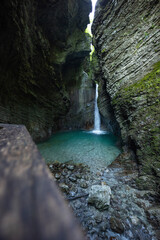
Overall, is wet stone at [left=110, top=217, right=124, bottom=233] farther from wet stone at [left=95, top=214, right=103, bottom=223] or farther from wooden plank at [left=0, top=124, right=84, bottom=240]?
wooden plank at [left=0, top=124, right=84, bottom=240]

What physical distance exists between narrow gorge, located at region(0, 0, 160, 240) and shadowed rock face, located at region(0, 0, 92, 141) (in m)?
0.03

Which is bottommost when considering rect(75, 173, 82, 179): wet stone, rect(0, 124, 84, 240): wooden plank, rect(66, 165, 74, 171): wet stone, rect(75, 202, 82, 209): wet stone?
rect(75, 202, 82, 209): wet stone

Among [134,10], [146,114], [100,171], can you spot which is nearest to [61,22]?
[134,10]

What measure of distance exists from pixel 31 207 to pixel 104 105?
8.62m

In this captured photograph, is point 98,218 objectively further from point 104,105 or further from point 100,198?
point 104,105

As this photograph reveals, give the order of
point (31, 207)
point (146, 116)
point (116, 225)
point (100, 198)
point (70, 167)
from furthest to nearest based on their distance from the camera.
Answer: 1. point (70, 167)
2. point (146, 116)
3. point (100, 198)
4. point (116, 225)
5. point (31, 207)

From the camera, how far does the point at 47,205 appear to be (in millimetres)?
240

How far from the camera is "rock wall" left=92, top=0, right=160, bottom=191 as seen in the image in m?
2.86

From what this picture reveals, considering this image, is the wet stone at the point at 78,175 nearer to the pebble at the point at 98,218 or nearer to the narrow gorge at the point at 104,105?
the narrow gorge at the point at 104,105

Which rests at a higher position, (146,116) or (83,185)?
(146,116)

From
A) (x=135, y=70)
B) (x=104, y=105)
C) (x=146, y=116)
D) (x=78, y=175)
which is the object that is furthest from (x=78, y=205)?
(x=104, y=105)

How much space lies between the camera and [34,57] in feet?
17.0

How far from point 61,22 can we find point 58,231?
9.77 meters

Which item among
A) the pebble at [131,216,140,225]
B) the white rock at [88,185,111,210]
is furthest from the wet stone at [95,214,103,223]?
the pebble at [131,216,140,225]
